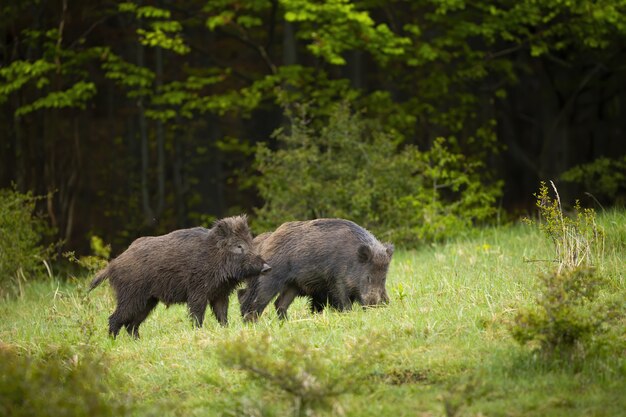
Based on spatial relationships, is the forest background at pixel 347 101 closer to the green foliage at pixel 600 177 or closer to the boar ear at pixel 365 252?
the green foliage at pixel 600 177

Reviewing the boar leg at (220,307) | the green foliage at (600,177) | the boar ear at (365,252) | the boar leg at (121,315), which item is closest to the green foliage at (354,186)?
the green foliage at (600,177)

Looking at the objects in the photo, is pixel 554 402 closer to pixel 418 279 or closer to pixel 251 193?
pixel 418 279

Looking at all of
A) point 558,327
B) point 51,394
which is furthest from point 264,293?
point 558,327

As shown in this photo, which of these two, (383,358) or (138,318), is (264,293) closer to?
(138,318)

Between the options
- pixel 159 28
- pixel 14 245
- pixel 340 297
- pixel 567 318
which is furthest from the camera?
pixel 159 28

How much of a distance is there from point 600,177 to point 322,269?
49.7ft

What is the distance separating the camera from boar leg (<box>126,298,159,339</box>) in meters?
10.7

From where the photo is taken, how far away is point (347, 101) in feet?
65.7

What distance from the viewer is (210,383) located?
784 cm

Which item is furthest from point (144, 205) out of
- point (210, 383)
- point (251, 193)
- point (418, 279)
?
point (210, 383)

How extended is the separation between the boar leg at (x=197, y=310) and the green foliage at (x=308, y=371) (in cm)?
256

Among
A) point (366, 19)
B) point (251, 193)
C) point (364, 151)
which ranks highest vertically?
point (366, 19)

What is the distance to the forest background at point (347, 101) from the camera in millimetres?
19094

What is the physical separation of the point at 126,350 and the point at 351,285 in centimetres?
255
